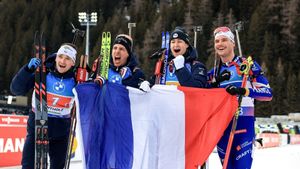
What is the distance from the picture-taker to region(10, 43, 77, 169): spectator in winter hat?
5.53 meters

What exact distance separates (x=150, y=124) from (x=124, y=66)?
89 cm

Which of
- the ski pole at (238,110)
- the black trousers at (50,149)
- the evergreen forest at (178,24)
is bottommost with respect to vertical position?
the black trousers at (50,149)

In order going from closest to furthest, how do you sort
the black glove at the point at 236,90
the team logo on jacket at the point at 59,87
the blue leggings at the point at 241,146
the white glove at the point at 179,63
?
the black glove at the point at 236,90, the white glove at the point at 179,63, the blue leggings at the point at 241,146, the team logo on jacket at the point at 59,87

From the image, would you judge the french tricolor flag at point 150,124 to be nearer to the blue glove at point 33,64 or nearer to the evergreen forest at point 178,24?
the blue glove at point 33,64

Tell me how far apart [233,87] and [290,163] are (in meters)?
6.44

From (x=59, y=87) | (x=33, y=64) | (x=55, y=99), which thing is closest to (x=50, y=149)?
(x=55, y=99)

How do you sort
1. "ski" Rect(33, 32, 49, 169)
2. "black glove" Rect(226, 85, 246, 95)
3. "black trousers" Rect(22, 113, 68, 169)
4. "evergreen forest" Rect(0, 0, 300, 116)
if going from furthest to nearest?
"evergreen forest" Rect(0, 0, 300, 116), "black trousers" Rect(22, 113, 68, 169), "ski" Rect(33, 32, 49, 169), "black glove" Rect(226, 85, 246, 95)

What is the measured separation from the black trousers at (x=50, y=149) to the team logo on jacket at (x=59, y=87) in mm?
419

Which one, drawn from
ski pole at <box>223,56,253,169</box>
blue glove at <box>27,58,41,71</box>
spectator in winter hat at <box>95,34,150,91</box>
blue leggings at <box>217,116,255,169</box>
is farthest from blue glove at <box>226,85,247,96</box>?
blue glove at <box>27,58,41,71</box>

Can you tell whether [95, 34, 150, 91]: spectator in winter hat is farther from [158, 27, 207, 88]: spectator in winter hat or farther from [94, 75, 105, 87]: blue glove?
[94, 75, 105, 87]: blue glove

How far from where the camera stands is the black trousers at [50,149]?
548cm

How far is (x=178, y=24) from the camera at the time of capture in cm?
9444

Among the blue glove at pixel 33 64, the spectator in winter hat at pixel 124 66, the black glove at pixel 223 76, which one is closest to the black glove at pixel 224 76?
the black glove at pixel 223 76

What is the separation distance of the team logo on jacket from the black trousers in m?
0.42
